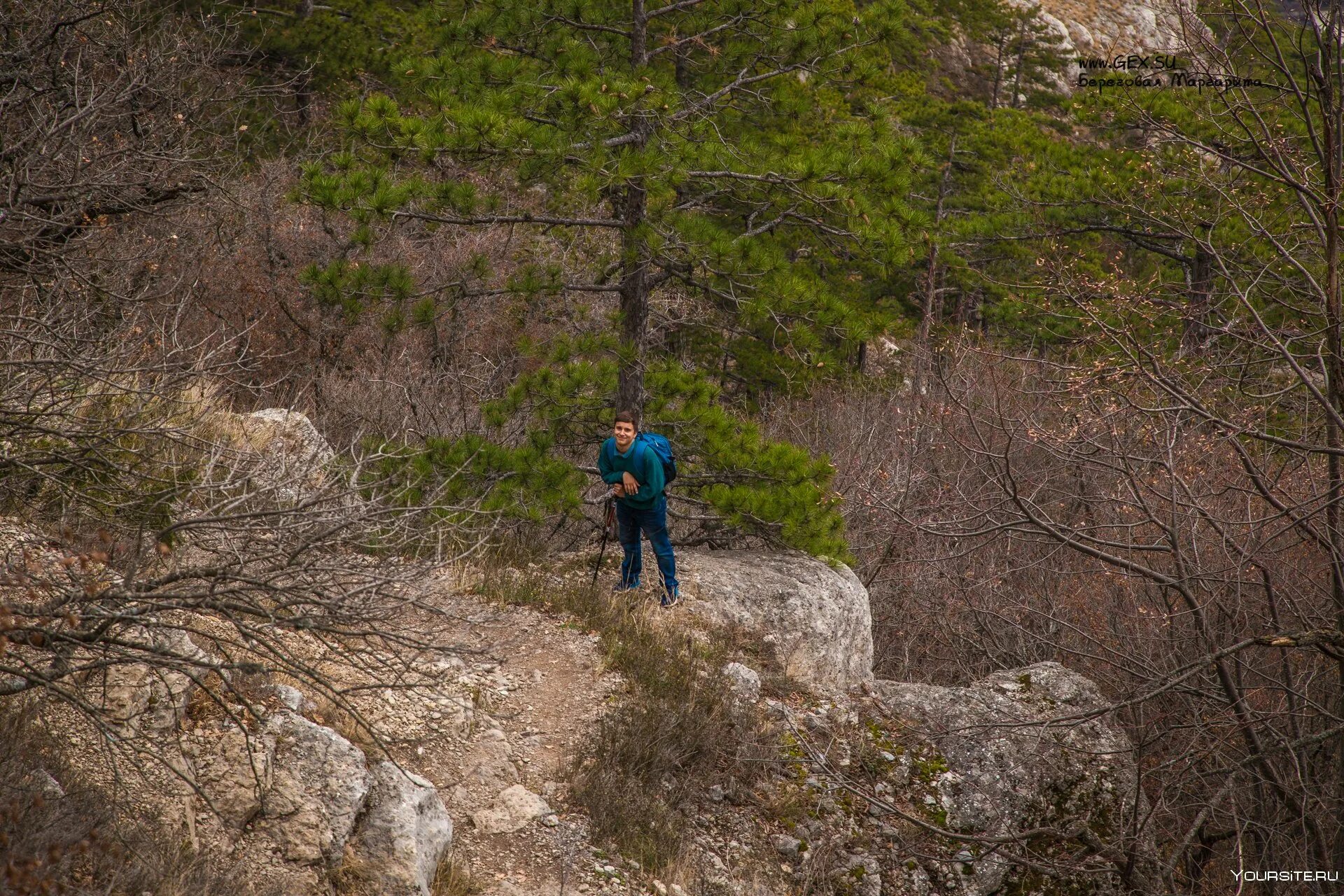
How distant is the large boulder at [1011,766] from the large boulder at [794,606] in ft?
1.88

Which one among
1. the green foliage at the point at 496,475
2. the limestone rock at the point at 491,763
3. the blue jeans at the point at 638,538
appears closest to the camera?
the limestone rock at the point at 491,763

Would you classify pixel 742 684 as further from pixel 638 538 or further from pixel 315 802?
pixel 315 802

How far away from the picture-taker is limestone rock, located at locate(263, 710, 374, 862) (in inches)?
209

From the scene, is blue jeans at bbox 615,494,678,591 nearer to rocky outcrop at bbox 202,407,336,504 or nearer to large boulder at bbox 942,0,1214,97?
rocky outcrop at bbox 202,407,336,504

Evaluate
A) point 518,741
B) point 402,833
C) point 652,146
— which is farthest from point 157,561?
point 652,146

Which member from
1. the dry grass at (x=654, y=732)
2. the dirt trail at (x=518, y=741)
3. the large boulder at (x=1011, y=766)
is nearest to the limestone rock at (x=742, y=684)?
the dry grass at (x=654, y=732)

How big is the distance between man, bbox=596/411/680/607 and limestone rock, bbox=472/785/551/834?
240 centimetres

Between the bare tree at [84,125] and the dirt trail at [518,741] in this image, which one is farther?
the bare tree at [84,125]

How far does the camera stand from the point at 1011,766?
27.5 feet

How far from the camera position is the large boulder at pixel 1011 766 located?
801 cm

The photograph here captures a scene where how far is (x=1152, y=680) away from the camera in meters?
7.10

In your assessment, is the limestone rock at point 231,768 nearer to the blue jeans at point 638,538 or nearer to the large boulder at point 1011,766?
the blue jeans at point 638,538

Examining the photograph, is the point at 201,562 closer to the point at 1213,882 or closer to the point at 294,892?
the point at 294,892

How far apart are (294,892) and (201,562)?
2.73 metres
